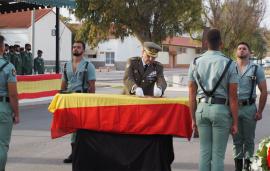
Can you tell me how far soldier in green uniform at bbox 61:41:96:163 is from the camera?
8320mm

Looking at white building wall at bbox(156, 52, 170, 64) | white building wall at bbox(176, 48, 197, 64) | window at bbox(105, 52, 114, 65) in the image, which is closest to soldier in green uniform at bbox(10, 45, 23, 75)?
window at bbox(105, 52, 114, 65)

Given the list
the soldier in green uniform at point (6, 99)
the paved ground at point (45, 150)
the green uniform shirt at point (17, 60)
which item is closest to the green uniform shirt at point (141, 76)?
the soldier in green uniform at point (6, 99)

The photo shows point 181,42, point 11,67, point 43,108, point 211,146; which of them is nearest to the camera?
point 211,146

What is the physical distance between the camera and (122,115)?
6754 millimetres

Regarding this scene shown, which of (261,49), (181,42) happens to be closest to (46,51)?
(261,49)

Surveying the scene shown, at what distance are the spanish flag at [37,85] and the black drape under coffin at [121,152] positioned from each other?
36.1 ft

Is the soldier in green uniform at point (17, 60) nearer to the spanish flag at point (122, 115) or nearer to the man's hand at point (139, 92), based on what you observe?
the spanish flag at point (122, 115)

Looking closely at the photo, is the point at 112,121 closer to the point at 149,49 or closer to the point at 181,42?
the point at 149,49

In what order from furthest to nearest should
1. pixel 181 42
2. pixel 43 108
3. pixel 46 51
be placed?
1. pixel 181 42
2. pixel 46 51
3. pixel 43 108

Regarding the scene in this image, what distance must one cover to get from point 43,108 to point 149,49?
36.9ft

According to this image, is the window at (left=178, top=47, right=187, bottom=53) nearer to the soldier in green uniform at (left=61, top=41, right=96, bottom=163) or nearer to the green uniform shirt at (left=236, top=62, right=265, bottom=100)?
the soldier in green uniform at (left=61, top=41, right=96, bottom=163)

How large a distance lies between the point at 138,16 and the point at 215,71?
78.4ft

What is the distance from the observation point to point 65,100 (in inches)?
274

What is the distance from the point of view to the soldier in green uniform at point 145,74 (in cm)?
715
